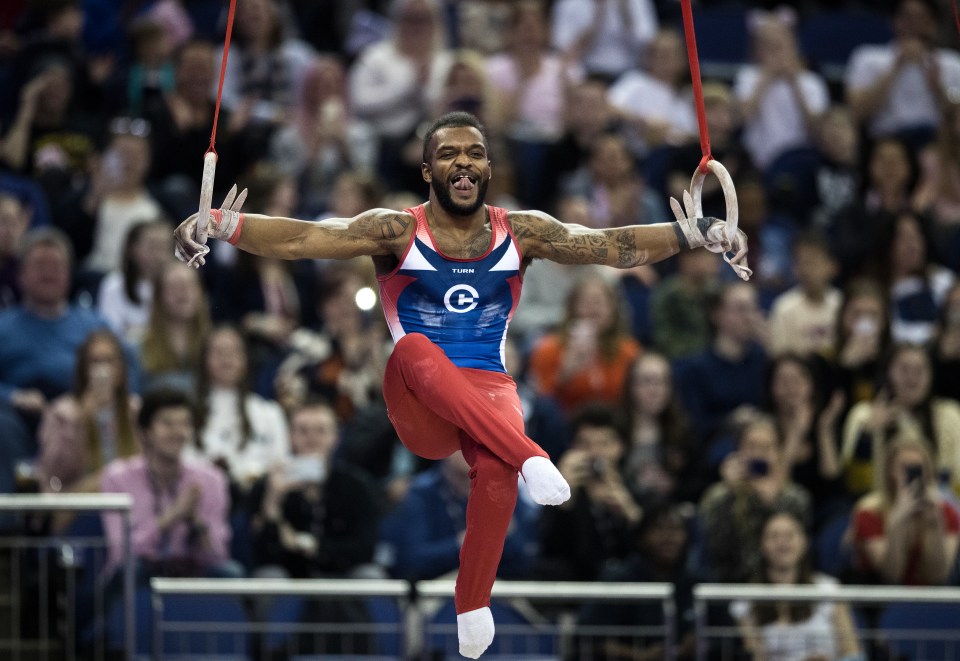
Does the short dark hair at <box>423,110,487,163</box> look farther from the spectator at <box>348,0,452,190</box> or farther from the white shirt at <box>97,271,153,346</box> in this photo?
the spectator at <box>348,0,452,190</box>

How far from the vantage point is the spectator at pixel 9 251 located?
9.11 m

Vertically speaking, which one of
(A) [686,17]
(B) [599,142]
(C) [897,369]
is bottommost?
(C) [897,369]

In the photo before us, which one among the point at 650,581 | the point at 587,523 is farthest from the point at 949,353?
the point at 587,523

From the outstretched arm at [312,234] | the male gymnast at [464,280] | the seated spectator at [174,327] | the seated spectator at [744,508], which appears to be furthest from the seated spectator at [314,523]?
the outstretched arm at [312,234]

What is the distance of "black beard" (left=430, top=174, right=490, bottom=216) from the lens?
5.72 metres

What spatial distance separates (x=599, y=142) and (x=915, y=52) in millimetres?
2772

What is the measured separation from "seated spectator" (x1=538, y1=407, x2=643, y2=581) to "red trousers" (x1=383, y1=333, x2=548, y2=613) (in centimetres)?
221

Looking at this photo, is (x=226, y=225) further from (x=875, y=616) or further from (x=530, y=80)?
(x=530, y=80)

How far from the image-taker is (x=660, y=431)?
858 cm

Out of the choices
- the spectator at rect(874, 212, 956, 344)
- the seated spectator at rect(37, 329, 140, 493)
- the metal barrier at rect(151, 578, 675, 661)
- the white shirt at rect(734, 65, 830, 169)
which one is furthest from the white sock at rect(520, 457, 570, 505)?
the white shirt at rect(734, 65, 830, 169)

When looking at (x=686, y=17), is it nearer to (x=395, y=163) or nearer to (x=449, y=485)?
(x=449, y=485)

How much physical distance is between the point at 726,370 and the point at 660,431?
2.39ft

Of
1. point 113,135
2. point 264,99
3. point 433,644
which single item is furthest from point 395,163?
point 433,644

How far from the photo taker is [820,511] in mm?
8578
